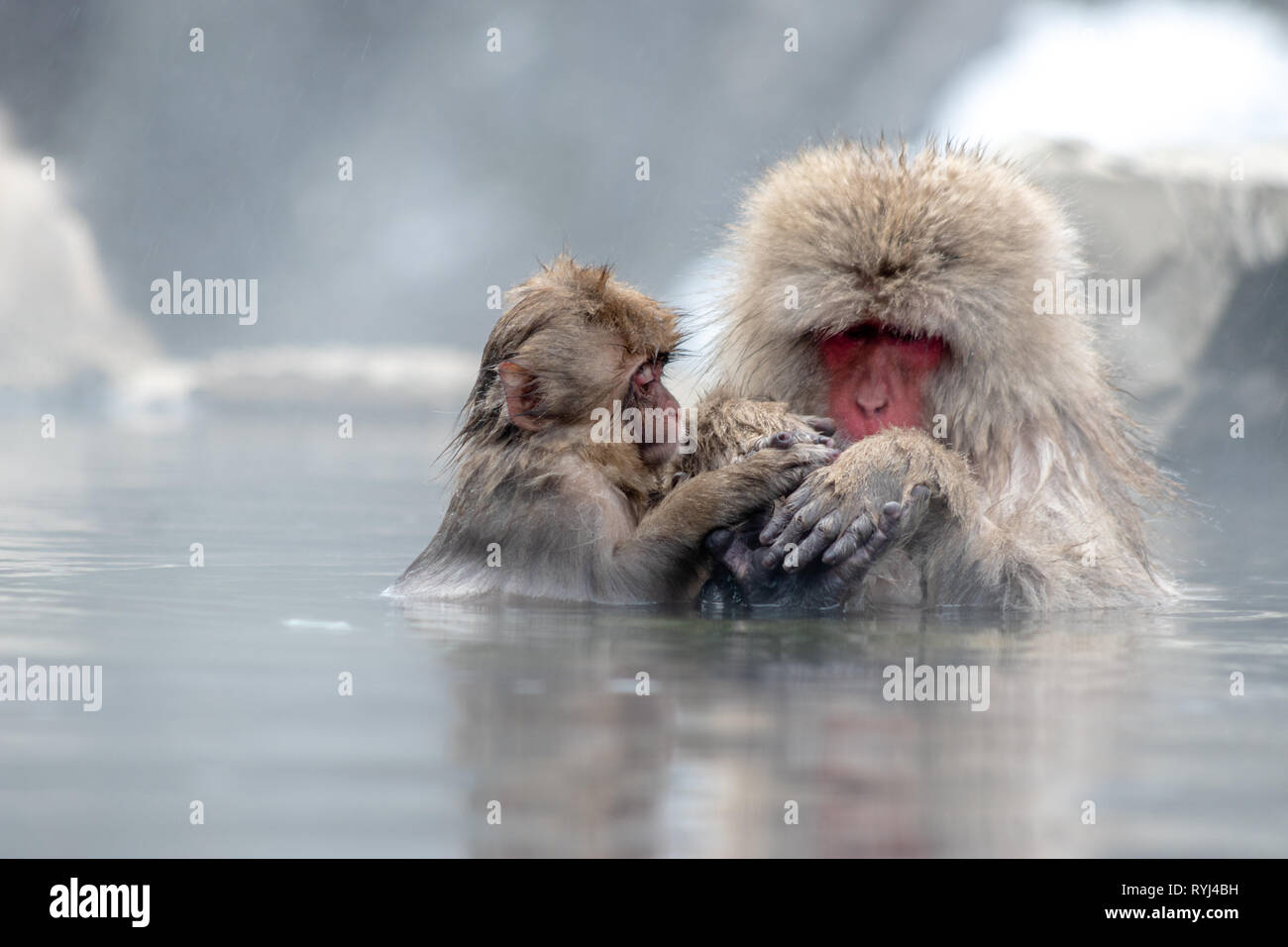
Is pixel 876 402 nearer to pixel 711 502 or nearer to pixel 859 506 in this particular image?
pixel 859 506

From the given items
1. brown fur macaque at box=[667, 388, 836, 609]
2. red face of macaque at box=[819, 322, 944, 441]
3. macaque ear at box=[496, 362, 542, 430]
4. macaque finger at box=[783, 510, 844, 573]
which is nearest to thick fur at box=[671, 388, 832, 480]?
brown fur macaque at box=[667, 388, 836, 609]

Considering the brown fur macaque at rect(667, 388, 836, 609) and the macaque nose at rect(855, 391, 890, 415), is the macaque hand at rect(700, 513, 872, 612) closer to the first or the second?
the brown fur macaque at rect(667, 388, 836, 609)

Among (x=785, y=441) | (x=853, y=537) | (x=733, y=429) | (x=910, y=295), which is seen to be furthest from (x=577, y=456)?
(x=910, y=295)

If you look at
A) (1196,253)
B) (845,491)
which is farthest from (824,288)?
(1196,253)

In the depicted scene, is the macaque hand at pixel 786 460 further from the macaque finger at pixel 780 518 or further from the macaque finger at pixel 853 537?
the macaque finger at pixel 853 537

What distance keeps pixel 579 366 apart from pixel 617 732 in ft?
5.85

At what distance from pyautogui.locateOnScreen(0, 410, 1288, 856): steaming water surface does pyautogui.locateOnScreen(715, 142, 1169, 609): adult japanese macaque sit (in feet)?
0.58

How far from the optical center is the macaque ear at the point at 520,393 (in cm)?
442

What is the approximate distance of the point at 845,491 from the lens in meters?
4.04

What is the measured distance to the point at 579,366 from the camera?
4402 millimetres

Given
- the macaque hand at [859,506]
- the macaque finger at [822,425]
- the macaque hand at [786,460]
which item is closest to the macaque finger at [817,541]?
the macaque hand at [859,506]

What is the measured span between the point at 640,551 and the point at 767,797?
197 cm

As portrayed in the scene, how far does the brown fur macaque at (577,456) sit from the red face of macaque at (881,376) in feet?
0.98

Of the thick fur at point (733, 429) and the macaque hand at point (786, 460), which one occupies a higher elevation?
the thick fur at point (733, 429)
